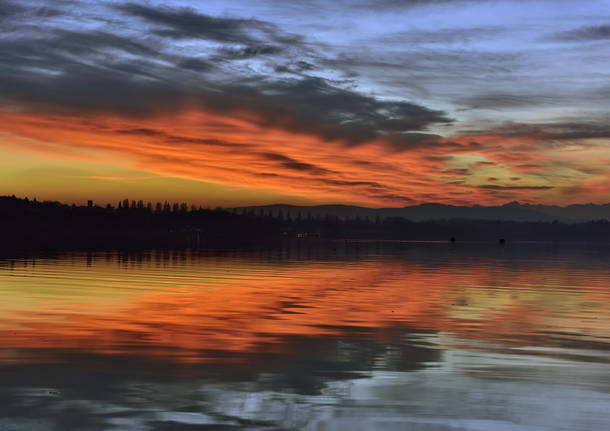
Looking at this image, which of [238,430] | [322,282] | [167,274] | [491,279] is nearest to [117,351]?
[238,430]

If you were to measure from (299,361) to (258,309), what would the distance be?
11822mm

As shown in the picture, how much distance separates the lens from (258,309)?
29.3 meters

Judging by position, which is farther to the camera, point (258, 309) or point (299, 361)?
point (258, 309)

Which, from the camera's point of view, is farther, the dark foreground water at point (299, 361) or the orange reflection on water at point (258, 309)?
the orange reflection on water at point (258, 309)

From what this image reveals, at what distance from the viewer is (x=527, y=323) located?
2627 centimetres

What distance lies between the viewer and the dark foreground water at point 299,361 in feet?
40.7

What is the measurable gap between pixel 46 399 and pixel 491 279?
4134 centimetres

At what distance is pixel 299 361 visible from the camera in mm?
17609

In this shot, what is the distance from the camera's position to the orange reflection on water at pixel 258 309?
21.2 metres

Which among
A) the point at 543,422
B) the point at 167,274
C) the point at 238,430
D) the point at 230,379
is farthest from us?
the point at 167,274

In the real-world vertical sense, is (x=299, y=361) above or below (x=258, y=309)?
above

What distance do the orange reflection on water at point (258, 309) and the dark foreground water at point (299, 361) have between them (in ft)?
0.38

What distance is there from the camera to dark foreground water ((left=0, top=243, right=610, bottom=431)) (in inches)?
488

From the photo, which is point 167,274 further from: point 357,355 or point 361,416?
point 361,416
